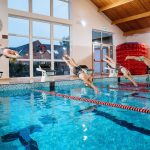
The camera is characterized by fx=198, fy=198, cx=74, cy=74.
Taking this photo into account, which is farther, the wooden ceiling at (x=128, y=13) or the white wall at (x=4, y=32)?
the wooden ceiling at (x=128, y=13)

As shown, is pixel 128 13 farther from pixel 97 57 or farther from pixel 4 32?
pixel 4 32

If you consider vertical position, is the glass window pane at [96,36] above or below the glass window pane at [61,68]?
above

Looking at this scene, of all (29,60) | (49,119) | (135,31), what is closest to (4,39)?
(29,60)

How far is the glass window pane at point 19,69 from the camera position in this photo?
33.0 ft

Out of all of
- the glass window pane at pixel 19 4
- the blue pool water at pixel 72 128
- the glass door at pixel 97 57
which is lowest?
the blue pool water at pixel 72 128

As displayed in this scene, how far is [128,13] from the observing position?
1344 cm

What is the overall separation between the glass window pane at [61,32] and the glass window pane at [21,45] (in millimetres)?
1966

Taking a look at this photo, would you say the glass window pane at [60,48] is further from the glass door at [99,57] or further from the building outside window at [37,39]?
the glass door at [99,57]

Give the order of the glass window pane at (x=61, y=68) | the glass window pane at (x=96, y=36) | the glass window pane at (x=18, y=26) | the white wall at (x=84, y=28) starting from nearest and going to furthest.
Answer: the glass window pane at (x=18, y=26) → the glass window pane at (x=61, y=68) → the white wall at (x=84, y=28) → the glass window pane at (x=96, y=36)

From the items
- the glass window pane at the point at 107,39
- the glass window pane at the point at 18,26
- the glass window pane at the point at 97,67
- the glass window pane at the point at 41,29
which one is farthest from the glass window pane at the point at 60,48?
the glass window pane at the point at 107,39

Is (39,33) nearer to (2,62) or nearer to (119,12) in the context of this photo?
(2,62)

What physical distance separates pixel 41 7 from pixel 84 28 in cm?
318

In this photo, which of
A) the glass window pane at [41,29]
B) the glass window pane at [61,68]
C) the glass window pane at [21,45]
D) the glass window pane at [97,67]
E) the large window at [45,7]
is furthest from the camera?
the glass window pane at [97,67]

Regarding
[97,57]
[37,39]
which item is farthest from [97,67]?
[37,39]
